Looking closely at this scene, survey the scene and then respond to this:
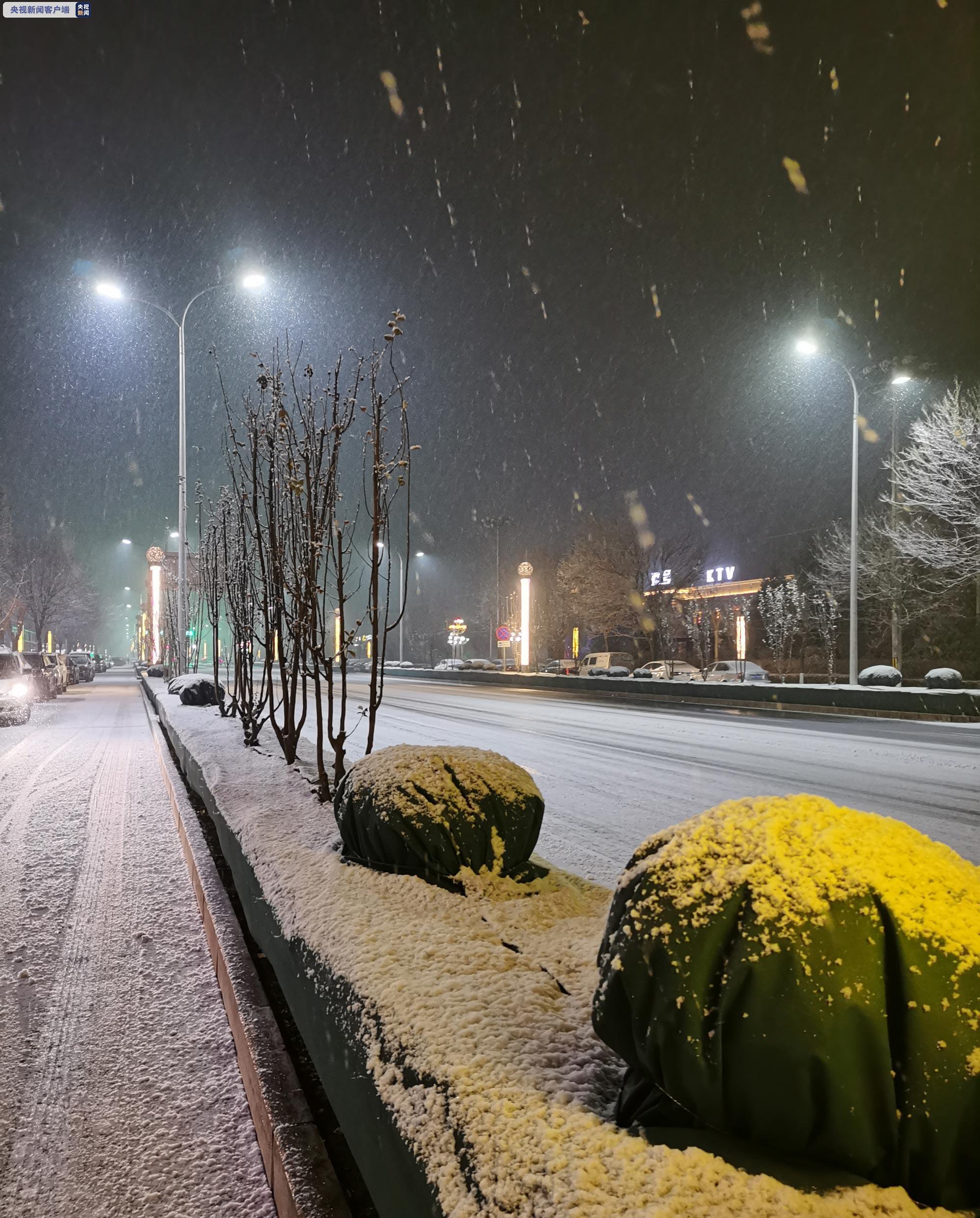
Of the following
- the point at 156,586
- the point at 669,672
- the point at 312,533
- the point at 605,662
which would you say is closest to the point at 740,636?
the point at 605,662

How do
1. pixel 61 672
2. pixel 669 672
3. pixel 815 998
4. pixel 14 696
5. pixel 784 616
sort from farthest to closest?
1. pixel 784 616
2. pixel 669 672
3. pixel 61 672
4. pixel 14 696
5. pixel 815 998

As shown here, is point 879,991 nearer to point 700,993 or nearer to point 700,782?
point 700,993

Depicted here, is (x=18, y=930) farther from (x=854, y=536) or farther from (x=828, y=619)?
(x=828, y=619)

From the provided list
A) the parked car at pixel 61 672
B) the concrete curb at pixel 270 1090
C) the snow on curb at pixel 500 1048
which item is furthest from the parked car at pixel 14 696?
the snow on curb at pixel 500 1048

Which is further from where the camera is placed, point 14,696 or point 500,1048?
point 14,696

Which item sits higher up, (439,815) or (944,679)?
(439,815)

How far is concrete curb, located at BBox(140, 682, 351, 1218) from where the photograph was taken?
2449 millimetres

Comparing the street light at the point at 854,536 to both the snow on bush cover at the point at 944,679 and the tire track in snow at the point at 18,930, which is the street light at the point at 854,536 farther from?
the tire track in snow at the point at 18,930

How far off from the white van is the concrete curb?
156 feet

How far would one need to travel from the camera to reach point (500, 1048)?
2141mm

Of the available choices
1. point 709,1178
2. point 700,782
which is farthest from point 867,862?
point 700,782

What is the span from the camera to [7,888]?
247 inches

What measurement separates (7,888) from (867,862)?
6.39 m

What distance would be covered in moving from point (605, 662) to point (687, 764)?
45.7 meters
